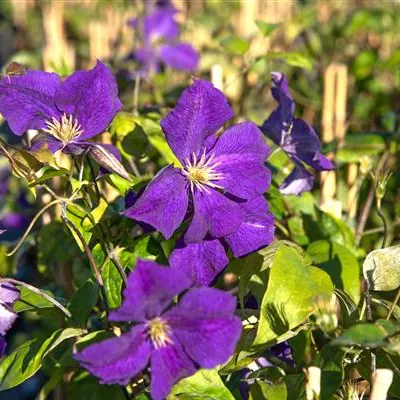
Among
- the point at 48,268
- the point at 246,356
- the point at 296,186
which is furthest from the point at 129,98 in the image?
the point at 246,356

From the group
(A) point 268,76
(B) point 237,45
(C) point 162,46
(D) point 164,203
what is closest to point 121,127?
(D) point 164,203

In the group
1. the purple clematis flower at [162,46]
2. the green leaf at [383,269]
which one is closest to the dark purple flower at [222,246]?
the green leaf at [383,269]

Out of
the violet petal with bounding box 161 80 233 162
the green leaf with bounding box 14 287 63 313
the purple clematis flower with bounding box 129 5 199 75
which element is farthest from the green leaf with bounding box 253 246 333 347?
the purple clematis flower with bounding box 129 5 199 75

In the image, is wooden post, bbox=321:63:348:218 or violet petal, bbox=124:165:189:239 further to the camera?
wooden post, bbox=321:63:348:218

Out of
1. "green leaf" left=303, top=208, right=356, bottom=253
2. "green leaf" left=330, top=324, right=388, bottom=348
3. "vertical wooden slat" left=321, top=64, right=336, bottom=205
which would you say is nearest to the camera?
"green leaf" left=330, top=324, right=388, bottom=348

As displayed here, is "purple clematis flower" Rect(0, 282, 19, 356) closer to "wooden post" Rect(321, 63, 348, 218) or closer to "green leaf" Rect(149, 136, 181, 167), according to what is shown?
"green leaf" Rect(149, 136, 181, 167)

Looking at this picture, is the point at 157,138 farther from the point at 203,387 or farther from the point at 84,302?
the point at 203,387

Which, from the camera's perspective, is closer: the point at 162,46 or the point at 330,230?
the point at 330,230
